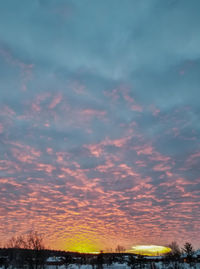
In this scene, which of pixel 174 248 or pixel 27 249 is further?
pixel 174 248

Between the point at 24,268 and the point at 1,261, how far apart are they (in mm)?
24312

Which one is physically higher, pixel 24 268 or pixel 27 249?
pixel 27 249

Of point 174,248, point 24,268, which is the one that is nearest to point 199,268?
point 174,248

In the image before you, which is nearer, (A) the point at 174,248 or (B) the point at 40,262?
(B) the point at 40,262

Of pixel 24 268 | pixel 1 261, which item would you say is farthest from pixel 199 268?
pixel 1 261

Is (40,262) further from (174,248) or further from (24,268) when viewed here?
(174,248)

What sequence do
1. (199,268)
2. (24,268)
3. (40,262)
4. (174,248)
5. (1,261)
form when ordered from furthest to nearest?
(174,248)
(1,261)
(199,268)
(24,268)
(40,262)

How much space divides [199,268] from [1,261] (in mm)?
54982

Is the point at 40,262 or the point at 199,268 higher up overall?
the point at 40,262

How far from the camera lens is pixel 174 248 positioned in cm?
9644

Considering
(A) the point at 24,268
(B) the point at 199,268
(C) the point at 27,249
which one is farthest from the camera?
(B) the point at 199,268

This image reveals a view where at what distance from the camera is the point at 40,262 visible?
1623 inches

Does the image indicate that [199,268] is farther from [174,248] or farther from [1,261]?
[1,261]

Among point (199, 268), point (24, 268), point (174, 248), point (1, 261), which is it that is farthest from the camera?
point (174, 248)
